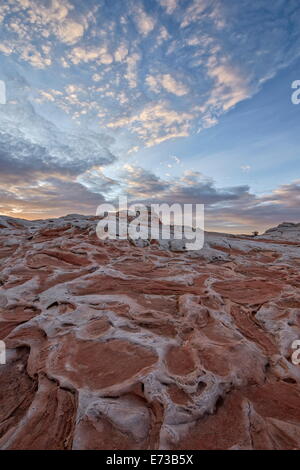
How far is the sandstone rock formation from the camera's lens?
240 cm

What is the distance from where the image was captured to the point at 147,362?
3451mm

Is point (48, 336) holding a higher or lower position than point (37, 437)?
higher

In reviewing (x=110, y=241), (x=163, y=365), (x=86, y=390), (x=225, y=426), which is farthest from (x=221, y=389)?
(x=110, y=241)

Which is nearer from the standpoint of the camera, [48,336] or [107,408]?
[107,408]

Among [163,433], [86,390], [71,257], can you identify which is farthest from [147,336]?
[71,257]

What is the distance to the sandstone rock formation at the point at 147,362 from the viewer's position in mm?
2396

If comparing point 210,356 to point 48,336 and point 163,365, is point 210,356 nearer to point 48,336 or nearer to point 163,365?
point 163,365

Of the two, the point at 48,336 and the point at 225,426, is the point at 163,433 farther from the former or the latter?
the point at 48,336

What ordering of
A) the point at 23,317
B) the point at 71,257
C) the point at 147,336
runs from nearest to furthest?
the point at 147,336 → the point at 23,317 → the point at 71,257

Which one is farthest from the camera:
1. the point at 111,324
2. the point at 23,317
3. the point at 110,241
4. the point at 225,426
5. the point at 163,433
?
the point at 110,241

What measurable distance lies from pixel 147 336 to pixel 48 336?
199 cm

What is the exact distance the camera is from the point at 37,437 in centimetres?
238

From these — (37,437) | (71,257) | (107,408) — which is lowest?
(37,437)

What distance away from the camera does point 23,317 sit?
501 centimetres
